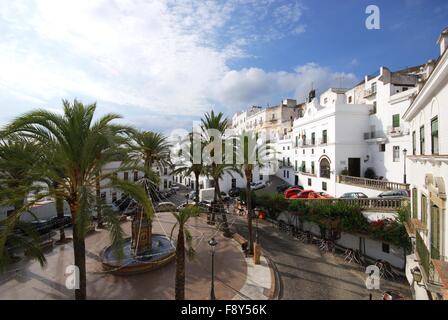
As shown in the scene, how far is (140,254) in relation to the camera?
13.3 meters

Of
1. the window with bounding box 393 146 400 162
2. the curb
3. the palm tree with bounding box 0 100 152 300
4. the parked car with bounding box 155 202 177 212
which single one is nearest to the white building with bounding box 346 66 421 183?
the window with bounding box 393 146 400 162

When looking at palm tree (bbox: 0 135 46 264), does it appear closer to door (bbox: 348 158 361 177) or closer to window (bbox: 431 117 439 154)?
window (bbox: 431 117 439 154)

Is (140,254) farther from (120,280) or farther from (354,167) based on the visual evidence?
(354,167)

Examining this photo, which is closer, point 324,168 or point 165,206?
point 165,206

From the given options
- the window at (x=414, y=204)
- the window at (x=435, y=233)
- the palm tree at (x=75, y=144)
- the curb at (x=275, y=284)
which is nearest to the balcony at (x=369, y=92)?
the window at (x=414, y=204)

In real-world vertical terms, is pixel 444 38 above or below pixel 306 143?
above

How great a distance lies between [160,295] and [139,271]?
2591 mm

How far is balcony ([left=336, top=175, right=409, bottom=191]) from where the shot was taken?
1822 cm

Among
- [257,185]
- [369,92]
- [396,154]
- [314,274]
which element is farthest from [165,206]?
[369,92]

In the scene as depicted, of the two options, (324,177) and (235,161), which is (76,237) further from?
(324,177)

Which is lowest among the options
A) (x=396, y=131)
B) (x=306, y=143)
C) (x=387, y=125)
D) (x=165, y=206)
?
(x=165, y=206)

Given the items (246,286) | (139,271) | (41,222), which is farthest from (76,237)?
(41,222)

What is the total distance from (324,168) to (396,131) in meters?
7.81

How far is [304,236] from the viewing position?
17203 millimetres
